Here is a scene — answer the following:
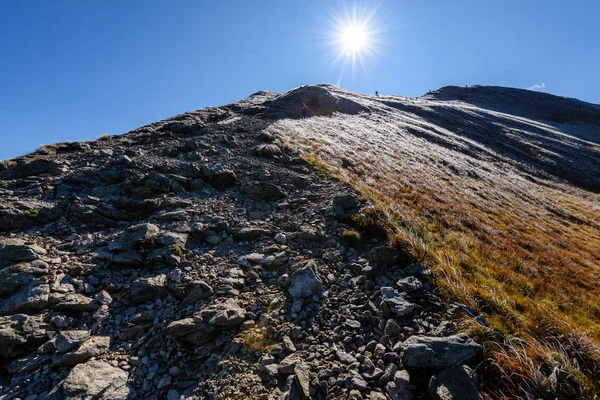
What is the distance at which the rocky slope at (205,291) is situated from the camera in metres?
4.52

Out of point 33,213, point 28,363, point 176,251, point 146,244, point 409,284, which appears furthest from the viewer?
point 33,213

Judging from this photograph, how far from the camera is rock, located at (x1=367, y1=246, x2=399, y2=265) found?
7.18 meters

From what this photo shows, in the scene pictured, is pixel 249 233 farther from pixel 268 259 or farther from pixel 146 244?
pixel 146 244

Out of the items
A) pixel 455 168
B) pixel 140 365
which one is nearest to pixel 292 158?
pixel 140 365

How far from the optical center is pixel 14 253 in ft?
23.4

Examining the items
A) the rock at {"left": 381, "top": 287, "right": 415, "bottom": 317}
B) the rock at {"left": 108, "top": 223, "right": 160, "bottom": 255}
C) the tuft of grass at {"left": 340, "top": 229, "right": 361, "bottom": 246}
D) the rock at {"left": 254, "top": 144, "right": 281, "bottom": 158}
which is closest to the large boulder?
the rock at {"left": 381, "top": 287, "right": 415, "bottom": 317}

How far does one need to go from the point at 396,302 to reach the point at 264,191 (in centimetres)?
806

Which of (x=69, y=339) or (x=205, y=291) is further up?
(x=205, y=291)

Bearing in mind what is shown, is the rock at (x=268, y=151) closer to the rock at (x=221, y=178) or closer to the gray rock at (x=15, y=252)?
the rock at (x=221, y=178)

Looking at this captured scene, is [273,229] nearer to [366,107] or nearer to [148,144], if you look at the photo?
[148,144]

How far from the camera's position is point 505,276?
8.53 metres

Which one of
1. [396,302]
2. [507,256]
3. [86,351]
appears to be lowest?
[507,256]

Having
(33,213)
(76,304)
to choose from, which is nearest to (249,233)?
(76,304)

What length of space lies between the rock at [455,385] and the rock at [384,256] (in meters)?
3.22
